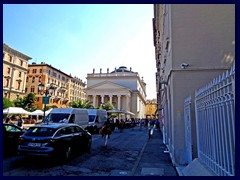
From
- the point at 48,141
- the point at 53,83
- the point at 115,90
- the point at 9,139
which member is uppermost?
the point at 53,83

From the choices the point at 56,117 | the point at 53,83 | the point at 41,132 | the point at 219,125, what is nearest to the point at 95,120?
the point at 56,117

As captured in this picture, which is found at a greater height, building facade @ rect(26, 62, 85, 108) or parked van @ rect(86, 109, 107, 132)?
building facade @ rect(26, 62, 85, 108)

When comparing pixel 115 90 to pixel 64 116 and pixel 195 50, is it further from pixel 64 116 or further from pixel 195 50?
pixel 195 50

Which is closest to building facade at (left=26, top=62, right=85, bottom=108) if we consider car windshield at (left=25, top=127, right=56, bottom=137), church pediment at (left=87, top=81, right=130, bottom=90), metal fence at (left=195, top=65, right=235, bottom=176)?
church pediment at (left=87, top=81, right=130, bottom=90)

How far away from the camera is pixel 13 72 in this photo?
55.2 metres

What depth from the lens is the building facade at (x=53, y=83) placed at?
66.2m

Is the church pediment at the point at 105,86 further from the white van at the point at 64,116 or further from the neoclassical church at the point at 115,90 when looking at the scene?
the white van at the point at 64,116

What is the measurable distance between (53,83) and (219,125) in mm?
69417

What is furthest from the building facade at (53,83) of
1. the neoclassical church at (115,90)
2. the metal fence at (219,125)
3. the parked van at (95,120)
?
the metal fence at (219,125)

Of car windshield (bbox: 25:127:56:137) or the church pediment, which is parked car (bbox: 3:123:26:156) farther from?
the church pediment

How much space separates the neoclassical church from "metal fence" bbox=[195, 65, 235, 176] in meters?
77.6

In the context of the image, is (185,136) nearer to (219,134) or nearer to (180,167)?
(180,167)

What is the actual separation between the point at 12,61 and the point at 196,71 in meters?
57.3

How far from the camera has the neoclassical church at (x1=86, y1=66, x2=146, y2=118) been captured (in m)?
83.9
